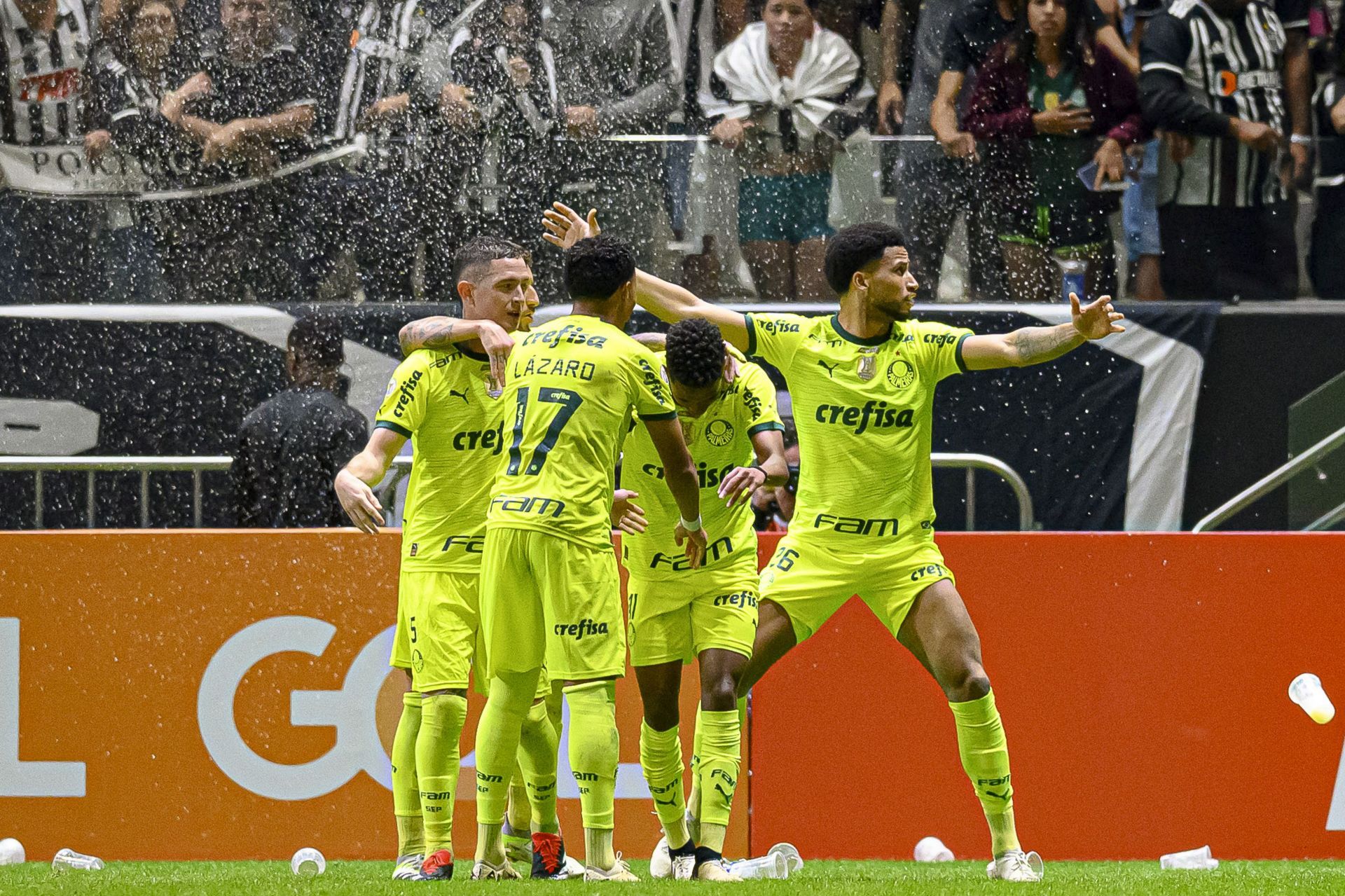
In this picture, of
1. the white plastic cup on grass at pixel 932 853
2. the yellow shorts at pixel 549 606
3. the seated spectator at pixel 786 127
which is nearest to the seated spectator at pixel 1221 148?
the seated spectator at pixel 786 127

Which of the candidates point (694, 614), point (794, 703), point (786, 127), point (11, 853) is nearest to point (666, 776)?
point (694, 614)

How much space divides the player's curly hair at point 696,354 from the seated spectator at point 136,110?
414 centimetres

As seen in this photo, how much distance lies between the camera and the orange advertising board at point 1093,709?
6.72 m

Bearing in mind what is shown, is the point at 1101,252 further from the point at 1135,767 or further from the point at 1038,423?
the point at 1135,767

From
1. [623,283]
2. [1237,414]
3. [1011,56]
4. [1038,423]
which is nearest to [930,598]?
[623,283]

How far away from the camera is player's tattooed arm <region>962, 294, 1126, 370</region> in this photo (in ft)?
17.5

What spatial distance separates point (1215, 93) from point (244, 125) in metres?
5.44

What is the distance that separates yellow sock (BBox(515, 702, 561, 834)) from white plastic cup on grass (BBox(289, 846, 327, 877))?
1097 millimetres

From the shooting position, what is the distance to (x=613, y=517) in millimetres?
5387

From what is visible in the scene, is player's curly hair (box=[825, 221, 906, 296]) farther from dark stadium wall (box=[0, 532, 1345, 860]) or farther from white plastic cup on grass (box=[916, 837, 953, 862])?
white plastic cup on grass (box=[916, 837, 953, 862])

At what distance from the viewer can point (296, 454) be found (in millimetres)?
7695

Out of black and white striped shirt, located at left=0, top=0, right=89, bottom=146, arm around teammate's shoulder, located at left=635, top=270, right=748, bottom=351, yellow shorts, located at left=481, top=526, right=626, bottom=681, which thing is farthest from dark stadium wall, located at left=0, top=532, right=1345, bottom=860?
black and white striped shirt, located at left=0, top=0, right=89, bottom=146

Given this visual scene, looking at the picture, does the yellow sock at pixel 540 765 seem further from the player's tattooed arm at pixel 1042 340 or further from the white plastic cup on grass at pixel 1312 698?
the white plastic cup on grass at pixel 1312 698

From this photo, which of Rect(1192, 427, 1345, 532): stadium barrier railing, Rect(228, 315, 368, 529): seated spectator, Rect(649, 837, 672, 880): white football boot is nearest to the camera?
Rect(649, 837, 672, 880): white football boot
